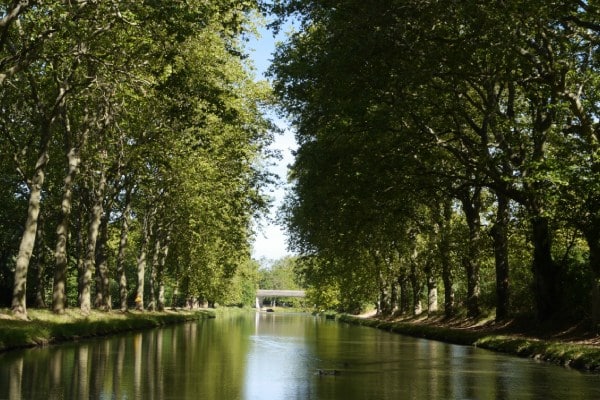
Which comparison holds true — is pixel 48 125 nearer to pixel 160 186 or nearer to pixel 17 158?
pixel 17 158

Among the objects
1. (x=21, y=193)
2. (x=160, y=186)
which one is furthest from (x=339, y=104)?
(x=21, y=193)

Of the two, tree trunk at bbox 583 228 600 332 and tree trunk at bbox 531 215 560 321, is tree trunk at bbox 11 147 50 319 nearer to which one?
tree trunk at bbox 583 228 600 332

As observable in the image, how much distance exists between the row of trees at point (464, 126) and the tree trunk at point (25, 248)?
10.9 m

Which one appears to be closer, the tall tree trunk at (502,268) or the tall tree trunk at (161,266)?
the tall tree trunk at (502,268)

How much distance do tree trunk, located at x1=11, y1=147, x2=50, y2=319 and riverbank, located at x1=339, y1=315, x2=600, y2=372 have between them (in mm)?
18490

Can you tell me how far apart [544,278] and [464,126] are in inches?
389

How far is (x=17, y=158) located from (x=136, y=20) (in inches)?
505

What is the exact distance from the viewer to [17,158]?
30172 millimetres

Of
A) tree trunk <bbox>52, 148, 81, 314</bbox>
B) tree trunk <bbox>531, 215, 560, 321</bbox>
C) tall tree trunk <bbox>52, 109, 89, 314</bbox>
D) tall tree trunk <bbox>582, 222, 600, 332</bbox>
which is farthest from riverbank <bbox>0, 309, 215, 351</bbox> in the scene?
tree trunk <bbox>531, 215, 560, 321</bbox>

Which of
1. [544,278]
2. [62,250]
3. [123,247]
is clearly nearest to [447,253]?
[544,278]

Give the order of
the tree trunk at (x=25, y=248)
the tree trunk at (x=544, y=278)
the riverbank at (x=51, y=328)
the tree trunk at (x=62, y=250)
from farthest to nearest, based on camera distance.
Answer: the tree trunk at (x=62, y=250) → the tree trunk at (x=544, y=278) → the tree trunk at (x=25, y=248) → the riverbank at (x=51, y=328)

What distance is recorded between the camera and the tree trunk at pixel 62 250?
95.8ft

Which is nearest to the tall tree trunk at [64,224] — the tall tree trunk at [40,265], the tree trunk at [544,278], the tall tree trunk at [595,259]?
the tall tree trunk at [40,265]

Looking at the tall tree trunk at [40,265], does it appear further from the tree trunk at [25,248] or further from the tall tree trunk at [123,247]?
the tree trunk at [25,248]
